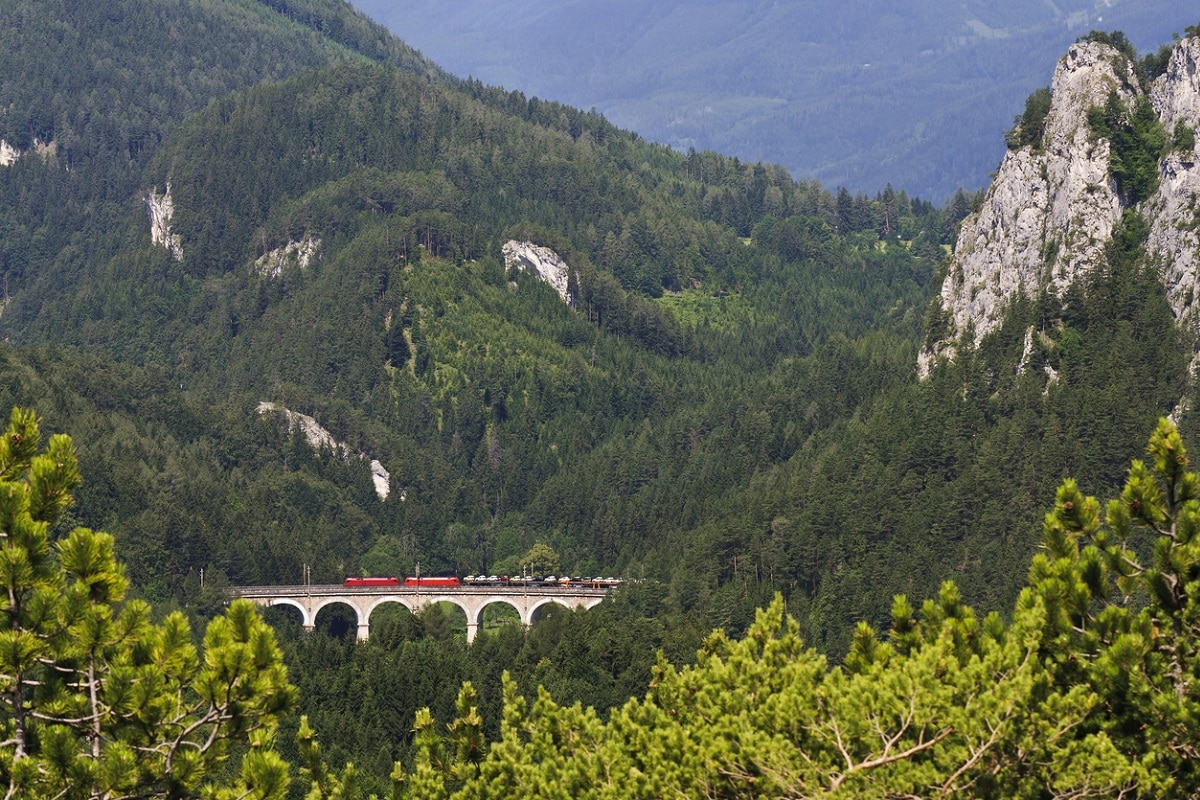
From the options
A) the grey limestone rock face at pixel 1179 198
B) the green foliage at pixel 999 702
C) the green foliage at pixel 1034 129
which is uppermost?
the green foliage at pixel 1034 129

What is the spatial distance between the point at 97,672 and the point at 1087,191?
158m

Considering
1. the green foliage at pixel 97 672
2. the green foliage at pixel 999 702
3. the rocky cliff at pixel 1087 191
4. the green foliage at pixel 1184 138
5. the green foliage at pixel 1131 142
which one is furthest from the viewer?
the green foliage at pixel 1131 142

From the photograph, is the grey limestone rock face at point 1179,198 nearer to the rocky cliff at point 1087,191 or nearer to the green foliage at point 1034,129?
the rocky cliff at point 1087,191

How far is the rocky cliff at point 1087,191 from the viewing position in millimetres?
180875

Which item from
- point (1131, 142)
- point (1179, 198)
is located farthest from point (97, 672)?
point (1131, 142)

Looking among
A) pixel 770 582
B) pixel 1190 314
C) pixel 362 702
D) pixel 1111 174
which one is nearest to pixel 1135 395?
pixel 1190 314

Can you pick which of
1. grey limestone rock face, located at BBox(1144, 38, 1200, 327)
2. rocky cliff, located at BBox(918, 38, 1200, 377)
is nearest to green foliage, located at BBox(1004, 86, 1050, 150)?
rocky cliff, located at BBox(918, 38, 1200, 377)

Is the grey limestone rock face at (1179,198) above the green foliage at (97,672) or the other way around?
above

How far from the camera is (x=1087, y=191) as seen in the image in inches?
7446

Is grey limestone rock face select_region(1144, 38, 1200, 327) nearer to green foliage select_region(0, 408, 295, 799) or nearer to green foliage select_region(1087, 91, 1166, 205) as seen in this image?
green foliage select_region(1087, 91, 1166, 205)

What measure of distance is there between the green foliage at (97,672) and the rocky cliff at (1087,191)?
147717 mm

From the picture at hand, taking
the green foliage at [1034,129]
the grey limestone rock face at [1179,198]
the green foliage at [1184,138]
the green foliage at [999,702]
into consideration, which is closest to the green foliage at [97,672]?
the green foliage at [999,702]

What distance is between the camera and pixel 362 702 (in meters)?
148

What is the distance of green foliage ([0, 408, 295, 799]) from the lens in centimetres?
3906
